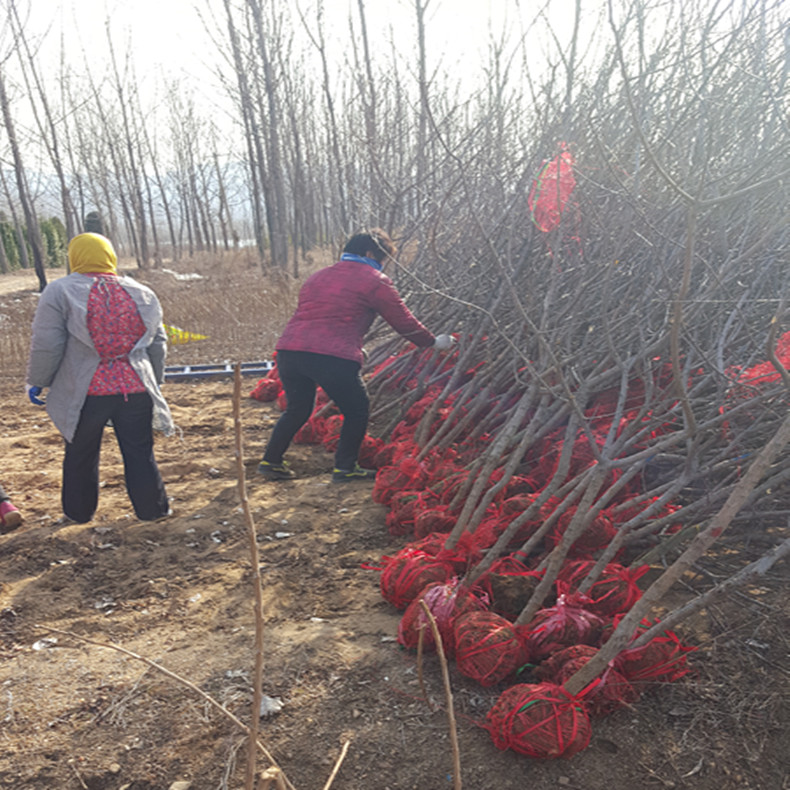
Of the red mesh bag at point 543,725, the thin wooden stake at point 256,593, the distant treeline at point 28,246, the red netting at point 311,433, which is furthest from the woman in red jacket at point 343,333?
the distant treeline at point 28,246

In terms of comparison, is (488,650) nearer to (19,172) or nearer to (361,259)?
(361,259)

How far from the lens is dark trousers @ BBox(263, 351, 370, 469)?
3.68 metres

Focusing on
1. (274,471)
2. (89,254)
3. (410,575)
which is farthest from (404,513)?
(89,254)

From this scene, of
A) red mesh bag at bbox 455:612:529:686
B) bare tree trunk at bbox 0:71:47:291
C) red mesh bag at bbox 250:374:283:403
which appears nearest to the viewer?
red mesh bag at bbox 455:612:529:686

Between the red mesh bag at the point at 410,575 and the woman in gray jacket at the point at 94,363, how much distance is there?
1450 millimetres

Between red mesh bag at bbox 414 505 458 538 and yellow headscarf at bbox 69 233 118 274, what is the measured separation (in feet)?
6.12

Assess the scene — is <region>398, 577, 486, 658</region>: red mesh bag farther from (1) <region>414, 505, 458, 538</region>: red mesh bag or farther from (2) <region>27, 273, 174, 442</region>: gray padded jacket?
(2) <region>27, 273, 174, 442</region>: gray padded jacket

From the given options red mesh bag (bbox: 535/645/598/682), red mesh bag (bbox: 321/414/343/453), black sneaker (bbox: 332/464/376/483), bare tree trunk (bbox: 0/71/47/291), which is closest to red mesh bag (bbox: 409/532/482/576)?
red mesh bag (bbox: 535/645/598/682)

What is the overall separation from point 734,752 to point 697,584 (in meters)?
0.82

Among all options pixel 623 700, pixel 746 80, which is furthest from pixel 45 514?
pixel 746 80

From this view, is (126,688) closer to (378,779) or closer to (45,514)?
(378,779)

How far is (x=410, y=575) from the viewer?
2299mm

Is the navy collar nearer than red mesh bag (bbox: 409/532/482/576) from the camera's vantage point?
No

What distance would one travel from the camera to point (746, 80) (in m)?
2.74
